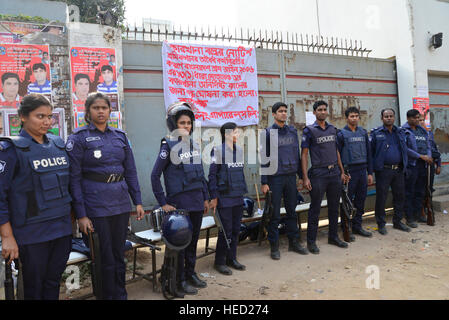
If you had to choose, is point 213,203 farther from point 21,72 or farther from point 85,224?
point 21,72

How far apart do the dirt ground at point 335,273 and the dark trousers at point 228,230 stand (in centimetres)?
22

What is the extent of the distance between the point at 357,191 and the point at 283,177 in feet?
5.55

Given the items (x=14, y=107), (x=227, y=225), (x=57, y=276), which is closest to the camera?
(x=57, y=276)

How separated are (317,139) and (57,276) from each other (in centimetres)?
354

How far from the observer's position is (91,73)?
15.0 ft

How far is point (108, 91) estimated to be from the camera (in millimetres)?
4688

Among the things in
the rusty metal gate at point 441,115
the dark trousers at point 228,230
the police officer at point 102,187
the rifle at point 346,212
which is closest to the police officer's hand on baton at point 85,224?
the police officer at point 102,187

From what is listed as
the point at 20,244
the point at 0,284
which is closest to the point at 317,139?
the point at 20,244

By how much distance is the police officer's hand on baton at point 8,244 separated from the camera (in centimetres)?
222

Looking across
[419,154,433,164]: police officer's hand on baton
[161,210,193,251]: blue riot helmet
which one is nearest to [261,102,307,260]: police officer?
[161,210,193,251]: blue riot helmet

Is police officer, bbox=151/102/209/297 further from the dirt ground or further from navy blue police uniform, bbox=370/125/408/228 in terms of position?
navy blue police uniform, bbox=370/125/408/228

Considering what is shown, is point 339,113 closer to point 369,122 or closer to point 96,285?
point 369,122

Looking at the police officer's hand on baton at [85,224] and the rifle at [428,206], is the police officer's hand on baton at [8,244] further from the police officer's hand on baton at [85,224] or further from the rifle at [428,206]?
the rifle at [428,206]
